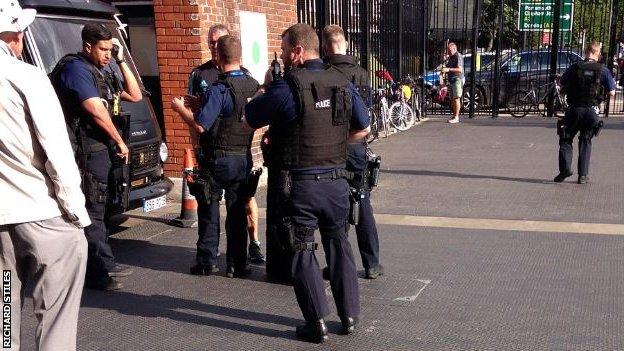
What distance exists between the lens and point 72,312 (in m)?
3.40

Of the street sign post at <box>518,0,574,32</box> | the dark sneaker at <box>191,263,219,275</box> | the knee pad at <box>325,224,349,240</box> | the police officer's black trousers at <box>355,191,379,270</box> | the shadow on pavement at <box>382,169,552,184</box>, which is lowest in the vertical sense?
the shadow on pavement at <box>382,169,552,184</box>

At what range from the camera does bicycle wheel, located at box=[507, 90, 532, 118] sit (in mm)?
17141

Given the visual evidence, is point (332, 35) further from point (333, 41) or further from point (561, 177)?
point (561, 177)

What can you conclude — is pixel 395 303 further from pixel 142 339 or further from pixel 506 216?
pixel 506 216

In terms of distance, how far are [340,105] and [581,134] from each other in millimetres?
5916

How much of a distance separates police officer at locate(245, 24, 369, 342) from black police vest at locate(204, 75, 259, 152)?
1.03 meters

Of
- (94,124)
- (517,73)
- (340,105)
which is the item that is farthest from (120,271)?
(517,73)

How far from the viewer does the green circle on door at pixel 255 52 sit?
32.0 feet

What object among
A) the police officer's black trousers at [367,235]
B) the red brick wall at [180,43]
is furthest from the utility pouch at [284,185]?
Answer: the red brick wall at [180,43]

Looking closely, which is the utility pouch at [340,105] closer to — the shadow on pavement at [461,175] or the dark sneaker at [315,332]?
the dark sneaker at [315,332]

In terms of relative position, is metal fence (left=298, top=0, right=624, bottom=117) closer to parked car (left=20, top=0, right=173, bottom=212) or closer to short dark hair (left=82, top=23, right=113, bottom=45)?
parked car (left=20, top=0, right=173, bottom=212)

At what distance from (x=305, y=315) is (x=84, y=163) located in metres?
2.18

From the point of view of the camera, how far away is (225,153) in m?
5.58

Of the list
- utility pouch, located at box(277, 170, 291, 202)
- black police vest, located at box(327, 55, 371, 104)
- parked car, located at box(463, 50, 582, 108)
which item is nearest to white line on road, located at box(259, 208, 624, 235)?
black police vest, located at box(327, 55, 371, 104)
